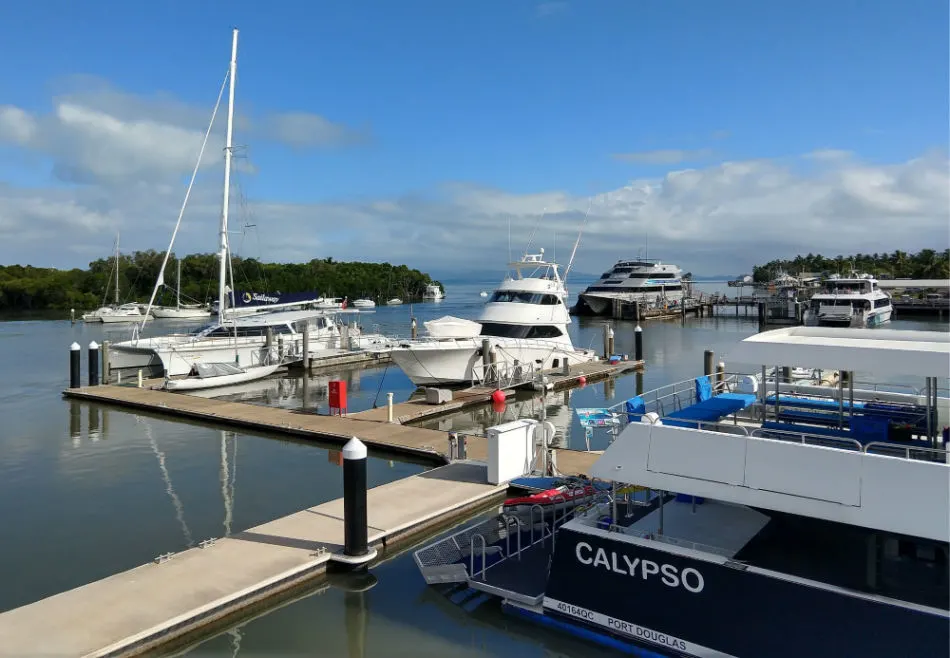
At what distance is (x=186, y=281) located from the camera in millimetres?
125062

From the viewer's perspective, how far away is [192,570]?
978 cm

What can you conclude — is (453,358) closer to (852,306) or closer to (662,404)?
(662,404)

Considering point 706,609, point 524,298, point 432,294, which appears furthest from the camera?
point 432,294

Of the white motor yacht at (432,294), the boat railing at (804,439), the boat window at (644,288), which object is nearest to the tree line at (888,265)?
the boat window at (644,288)

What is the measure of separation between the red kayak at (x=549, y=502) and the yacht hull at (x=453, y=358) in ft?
52.1

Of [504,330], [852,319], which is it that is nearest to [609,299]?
[852,319]

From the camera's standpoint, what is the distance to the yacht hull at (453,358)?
88.5 ft

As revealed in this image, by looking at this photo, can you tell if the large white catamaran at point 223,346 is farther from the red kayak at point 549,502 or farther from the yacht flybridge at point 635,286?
the yacht flybridge at point 635,286

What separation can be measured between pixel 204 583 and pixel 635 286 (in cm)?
7958

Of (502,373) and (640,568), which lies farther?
(502,373)

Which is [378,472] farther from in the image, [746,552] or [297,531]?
[746,552]

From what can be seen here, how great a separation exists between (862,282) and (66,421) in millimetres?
61268

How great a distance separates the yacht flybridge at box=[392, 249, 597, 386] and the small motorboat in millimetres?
15541

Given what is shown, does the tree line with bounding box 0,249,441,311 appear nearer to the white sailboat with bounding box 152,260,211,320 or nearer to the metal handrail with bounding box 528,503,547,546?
the white sailboat with bounding box 152,260,211,320
